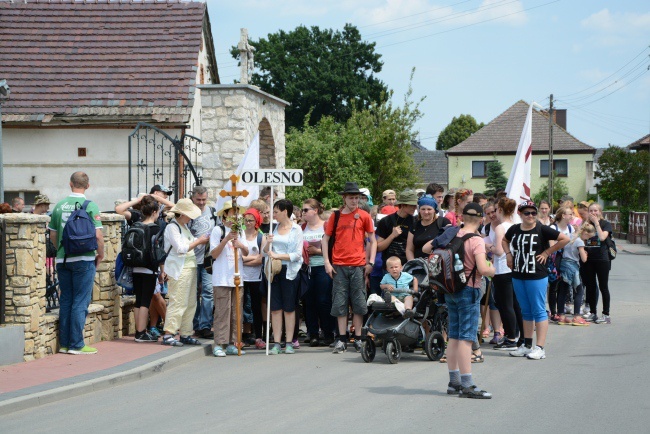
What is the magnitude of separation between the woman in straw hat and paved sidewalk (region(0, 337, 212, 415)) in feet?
1.02

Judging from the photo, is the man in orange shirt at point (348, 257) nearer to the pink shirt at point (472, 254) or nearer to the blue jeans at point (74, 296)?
the pink shirt at point (472, 254)

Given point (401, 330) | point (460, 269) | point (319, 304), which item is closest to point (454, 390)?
point (460, 269)

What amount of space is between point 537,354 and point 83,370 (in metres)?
5.32

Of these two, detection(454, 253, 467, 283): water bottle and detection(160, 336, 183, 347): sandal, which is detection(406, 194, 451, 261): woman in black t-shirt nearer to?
detection(454, 253, 467, 283): water bottle

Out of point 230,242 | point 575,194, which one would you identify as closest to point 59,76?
point 230,242

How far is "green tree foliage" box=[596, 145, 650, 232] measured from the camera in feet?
190

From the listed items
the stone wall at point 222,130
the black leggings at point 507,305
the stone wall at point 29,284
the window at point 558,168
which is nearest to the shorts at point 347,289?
the black leggings at point 507,305

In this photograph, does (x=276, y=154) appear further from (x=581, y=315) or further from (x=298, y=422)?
(x=298, y=422)

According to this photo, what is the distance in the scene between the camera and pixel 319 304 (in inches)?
482

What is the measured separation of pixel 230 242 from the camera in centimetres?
1169

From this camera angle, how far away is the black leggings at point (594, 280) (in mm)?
14203

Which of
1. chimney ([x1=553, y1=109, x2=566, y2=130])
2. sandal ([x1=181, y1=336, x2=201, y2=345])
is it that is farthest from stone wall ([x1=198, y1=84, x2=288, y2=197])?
chimney ([x1=553, y1=109, x2=566, y2=130])

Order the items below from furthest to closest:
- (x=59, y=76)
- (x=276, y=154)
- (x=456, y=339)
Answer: (x=59, y=76), (x=276, y=154), (x=456, y=339)

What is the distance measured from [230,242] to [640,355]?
210 inches
